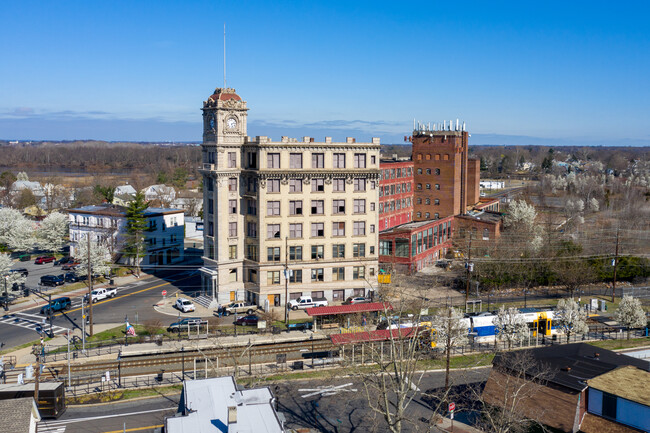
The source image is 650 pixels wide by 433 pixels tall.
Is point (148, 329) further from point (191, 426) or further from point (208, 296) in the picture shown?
point (191, 426)

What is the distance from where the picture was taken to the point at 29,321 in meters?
56.0

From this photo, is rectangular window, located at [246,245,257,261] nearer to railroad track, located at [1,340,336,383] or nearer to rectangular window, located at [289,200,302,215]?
rectangular window, located at [289,200,302,215]

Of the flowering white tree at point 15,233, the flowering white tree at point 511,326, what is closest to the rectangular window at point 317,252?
the flowering white tree at point 511,326

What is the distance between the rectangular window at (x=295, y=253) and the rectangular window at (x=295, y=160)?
370 inches

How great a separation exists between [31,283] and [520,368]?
60916mm

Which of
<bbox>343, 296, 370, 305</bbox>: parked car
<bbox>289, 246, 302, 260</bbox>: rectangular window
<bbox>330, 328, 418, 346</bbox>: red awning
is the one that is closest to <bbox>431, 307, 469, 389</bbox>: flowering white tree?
<bbox>330, 328, 418, 346</bbox>: red awning

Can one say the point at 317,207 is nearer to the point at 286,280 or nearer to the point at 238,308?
the point at 286,280

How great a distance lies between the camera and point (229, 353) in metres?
46.4

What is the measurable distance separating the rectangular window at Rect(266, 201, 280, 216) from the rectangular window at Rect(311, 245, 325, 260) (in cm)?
595

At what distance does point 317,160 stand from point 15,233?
170 ft

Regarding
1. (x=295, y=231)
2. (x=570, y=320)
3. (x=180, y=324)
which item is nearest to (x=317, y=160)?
(x=295, y=231)

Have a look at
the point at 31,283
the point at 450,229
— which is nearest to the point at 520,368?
the point at 450,229

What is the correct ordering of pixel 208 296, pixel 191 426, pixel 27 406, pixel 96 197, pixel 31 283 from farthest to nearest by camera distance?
pixel 96 197 → pixel 31 283 → pixel 208 296 → pixel 27 406 → pixel 191 426

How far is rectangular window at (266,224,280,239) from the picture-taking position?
6222cm
